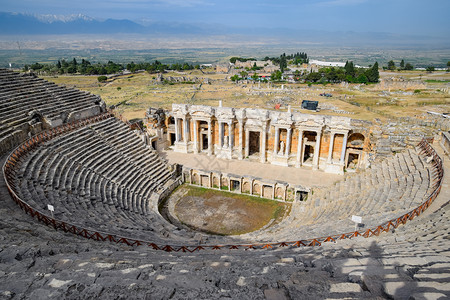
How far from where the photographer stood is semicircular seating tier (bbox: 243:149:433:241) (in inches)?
556

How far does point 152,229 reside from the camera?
1573 cm

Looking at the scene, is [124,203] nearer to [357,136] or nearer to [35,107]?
[35,107]

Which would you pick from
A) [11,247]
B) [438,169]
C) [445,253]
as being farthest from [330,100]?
[11,247]

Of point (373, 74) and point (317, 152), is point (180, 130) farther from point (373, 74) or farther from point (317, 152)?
point (373, 74)

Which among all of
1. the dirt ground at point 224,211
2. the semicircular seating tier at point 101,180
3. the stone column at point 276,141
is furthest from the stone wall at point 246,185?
the stone column at point 276,141

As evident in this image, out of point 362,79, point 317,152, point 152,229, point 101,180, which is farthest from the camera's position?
point 362,79

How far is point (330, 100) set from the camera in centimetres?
6250

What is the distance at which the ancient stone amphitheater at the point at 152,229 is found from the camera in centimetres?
648

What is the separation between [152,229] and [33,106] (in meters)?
14.8

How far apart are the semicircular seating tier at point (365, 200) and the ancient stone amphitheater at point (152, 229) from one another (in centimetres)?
11

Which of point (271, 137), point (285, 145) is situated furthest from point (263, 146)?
point (285, 145)

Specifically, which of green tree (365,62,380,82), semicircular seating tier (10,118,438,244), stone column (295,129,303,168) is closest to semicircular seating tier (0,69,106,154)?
semicircular seating tier (10,118,438,244)

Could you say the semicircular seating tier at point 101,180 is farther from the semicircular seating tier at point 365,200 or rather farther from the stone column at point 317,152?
Answer: the stone column at point 317,152

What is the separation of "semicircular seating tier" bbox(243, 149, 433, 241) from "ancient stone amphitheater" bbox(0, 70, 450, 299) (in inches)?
4.1
